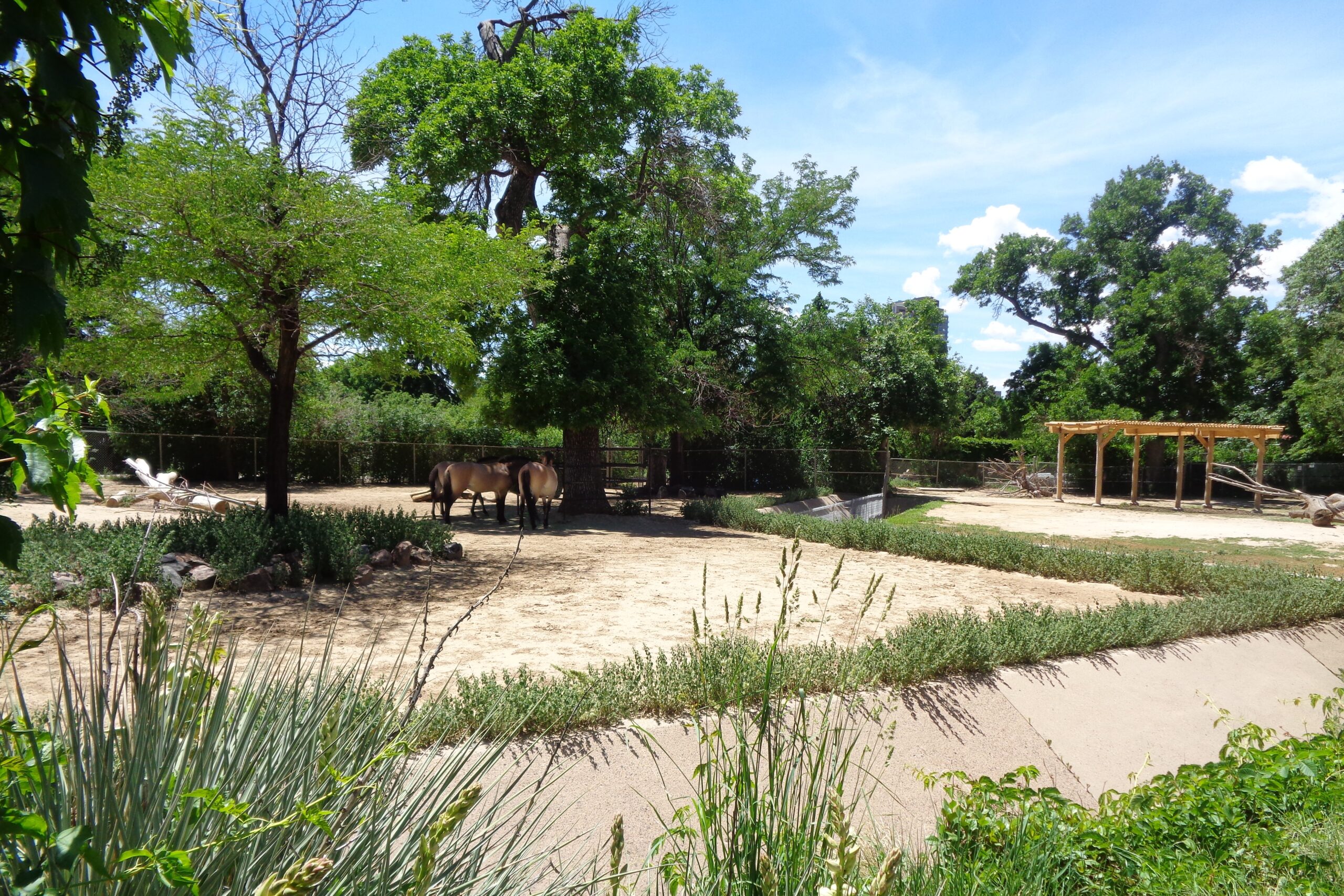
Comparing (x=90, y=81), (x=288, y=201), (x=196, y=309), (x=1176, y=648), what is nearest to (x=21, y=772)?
(x=90, y=81)

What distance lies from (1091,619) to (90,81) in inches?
304

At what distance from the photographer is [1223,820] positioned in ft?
12.6

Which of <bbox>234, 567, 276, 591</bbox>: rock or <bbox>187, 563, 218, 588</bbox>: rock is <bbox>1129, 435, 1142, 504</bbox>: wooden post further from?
<bbox>187, 563, 218, 588</bbox>: rock

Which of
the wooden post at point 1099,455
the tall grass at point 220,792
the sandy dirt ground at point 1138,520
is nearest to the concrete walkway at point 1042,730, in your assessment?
the tall grass at point 220,792

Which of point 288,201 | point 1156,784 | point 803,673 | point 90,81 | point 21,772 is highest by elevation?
point 288,201

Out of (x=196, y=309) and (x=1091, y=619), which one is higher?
(x=196, y=309)

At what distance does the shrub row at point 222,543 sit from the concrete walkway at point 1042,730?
4549 mm

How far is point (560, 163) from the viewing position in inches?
725

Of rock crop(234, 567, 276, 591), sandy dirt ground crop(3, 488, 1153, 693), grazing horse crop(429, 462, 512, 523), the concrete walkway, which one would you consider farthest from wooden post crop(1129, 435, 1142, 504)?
rock crop(234, 567, 276, 591)

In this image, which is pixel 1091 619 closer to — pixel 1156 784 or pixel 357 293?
pixel 1156 784

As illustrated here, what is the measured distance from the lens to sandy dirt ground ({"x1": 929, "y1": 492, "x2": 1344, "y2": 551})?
18000 millimetres

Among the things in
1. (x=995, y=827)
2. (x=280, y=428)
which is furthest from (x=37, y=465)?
(x=280, y=428)

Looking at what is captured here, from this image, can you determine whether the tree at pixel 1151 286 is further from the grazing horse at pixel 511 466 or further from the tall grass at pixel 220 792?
the tall grass at pixel 220 792

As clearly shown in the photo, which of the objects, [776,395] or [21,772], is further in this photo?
[776,395]
